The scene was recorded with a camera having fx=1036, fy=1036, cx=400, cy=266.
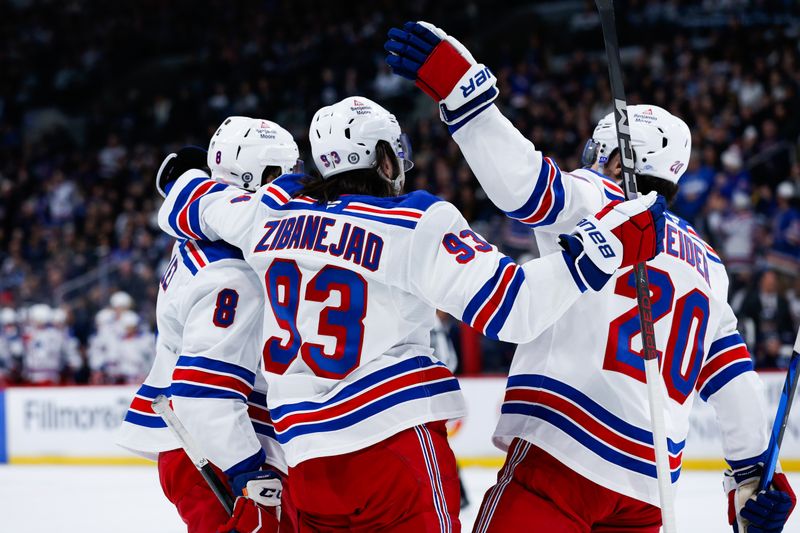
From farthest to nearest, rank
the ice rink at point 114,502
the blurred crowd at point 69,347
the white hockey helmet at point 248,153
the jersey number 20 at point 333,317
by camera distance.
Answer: the blurred crowd at point 69,347, the ice rink at point 114,502, the white hockey helmet at point 248,153, the jersey number 20 at point 333,317

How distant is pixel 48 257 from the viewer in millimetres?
11133

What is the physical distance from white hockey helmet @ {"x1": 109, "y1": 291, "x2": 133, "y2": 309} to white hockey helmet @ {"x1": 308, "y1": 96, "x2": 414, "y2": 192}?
7739 mm

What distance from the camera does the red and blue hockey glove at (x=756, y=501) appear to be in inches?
101

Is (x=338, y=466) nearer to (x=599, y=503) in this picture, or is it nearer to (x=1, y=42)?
(x=599, y=503)

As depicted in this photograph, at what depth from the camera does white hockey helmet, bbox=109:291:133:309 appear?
9766mm

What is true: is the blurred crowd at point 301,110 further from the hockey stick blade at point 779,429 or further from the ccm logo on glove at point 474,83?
the ccm logo on glove at point 474,83

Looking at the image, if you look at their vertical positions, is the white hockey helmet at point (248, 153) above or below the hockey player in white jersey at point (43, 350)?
above

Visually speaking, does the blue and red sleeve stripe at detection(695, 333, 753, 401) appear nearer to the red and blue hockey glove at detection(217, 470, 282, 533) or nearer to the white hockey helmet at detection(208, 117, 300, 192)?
the red and blue hockey glove at detection(217, 470, 282, 533)

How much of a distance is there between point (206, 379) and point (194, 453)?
21 centimetres

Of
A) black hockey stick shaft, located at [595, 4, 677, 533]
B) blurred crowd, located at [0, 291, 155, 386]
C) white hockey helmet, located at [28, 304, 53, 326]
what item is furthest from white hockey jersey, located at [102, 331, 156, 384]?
black hockey stick shaft, located at [595, 4, 677, 533]

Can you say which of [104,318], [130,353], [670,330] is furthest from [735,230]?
[670,330]

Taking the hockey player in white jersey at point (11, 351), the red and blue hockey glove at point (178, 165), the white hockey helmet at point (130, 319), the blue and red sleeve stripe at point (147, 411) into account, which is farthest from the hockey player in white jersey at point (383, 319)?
the hockey player in white jersey at point (11, 351)

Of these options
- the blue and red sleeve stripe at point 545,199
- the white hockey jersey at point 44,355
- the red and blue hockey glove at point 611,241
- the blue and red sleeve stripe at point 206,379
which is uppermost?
the blue and red sleeve stripe at point 545,199

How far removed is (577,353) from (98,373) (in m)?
8.42
